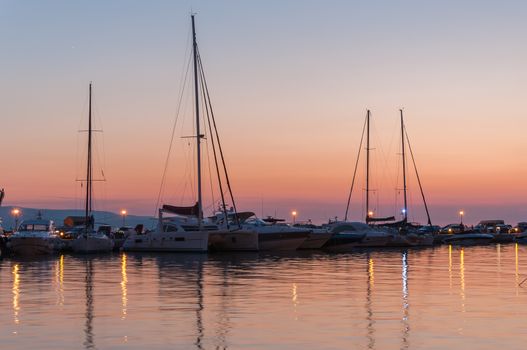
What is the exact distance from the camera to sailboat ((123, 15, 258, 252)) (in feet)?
203

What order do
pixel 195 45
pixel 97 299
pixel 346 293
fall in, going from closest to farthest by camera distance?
pixel 97 299 → pixel 346 293 → pixel 195 45

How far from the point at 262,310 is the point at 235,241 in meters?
41.8

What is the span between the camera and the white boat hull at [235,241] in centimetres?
6394

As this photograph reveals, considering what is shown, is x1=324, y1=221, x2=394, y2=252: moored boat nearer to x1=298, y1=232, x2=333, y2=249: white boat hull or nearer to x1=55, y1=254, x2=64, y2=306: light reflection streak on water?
x1=298, y1=232, x2=333, y2=249: white boat hull

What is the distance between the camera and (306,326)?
19734 millimetres

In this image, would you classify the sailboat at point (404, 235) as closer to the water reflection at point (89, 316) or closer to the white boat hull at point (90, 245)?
the white boat hull at point (90, 245)

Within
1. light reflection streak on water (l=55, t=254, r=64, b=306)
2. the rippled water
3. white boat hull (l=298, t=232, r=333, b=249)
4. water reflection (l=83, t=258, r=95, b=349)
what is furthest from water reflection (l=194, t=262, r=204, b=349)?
white boat hull (l=298, t=232, r=333, b=249)

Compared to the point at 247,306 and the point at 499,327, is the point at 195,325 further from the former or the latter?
the point at 499,327

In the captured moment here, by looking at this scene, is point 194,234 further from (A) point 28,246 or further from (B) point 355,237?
(B) point 355,237

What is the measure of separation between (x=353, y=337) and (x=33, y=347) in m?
6.56

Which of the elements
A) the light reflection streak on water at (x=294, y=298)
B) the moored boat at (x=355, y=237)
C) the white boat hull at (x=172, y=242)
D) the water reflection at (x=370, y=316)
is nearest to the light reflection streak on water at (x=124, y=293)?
the light reflection streak on water at (x=294, y=298)

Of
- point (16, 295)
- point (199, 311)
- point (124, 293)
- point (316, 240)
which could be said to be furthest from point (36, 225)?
point (199, 311)

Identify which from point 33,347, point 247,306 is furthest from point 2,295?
point 33,347

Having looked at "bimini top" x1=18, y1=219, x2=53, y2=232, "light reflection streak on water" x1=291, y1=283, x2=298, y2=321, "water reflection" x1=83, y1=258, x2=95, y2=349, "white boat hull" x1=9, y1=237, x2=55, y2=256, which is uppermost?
"bimini top" x1=18, y1=219, x2=53, y2=232
